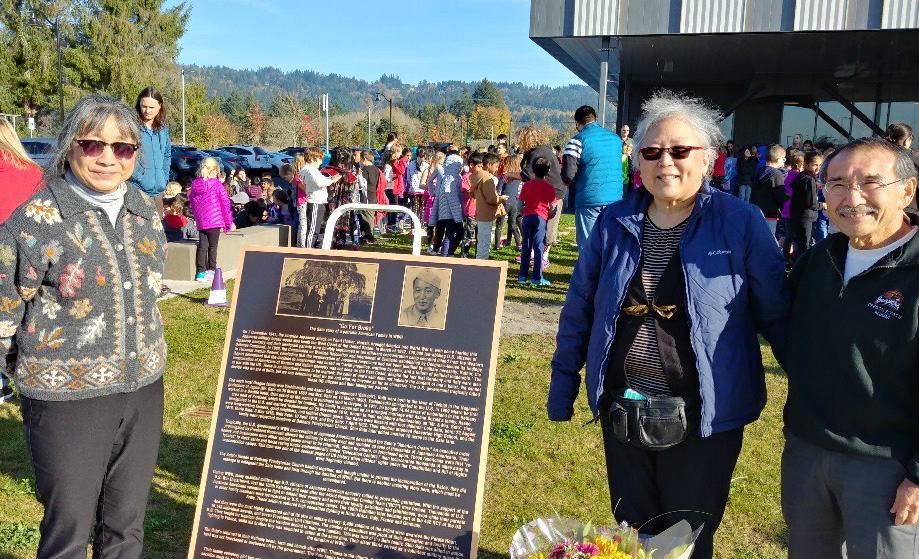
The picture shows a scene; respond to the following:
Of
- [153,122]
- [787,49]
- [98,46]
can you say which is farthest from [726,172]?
[98,46]

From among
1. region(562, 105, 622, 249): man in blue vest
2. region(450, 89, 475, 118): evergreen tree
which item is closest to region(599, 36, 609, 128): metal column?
region(562, 105, 622, 249): man in blue vest

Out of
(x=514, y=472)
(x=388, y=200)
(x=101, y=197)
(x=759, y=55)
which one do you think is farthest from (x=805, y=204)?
(x=759, y=55)

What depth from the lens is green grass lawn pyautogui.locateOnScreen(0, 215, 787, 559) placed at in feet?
12.4

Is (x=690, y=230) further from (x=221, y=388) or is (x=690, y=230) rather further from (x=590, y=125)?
(x=590, y=125)

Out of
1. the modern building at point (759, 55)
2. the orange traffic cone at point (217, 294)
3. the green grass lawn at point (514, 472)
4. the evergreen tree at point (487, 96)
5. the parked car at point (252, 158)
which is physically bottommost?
the green grass lawn at point (514, 472)

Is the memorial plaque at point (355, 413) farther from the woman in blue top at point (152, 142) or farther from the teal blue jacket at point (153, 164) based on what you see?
the teal blue jacket at point (153, 164)

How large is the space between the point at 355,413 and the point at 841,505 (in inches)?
64.9

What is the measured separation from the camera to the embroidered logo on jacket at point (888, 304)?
6.95 ft

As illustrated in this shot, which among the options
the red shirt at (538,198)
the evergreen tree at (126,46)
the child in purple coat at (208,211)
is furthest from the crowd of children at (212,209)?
the evergreen tree at (126,46)

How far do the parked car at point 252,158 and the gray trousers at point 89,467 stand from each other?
105ft

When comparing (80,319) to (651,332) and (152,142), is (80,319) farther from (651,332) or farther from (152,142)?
(152,142)

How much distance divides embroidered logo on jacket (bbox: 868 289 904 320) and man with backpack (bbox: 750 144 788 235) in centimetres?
Result: 851

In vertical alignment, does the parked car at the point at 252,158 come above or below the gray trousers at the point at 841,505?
above

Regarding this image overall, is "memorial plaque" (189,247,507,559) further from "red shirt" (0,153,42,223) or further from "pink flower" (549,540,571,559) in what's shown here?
"red shirt" (0,153,42,223)
